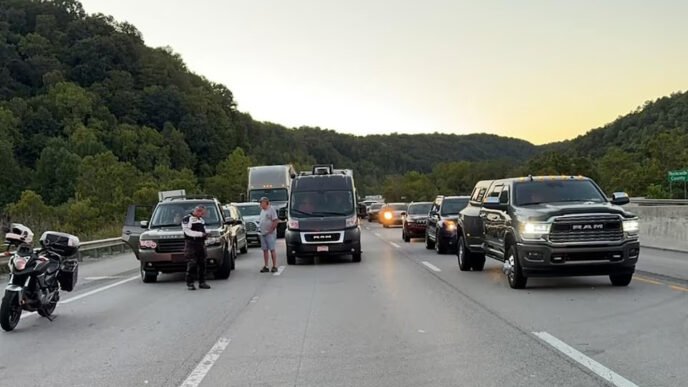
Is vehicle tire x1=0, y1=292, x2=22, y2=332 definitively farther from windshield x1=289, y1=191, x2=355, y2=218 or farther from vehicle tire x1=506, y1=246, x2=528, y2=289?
windshield x1=289, y1=191, x2=355, y2=218

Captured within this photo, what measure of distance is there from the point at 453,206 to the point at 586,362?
15.8 metres

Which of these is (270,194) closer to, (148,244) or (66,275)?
(148,244)

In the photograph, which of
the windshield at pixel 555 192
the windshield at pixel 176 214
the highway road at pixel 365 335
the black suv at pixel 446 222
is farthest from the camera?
the black suv at pixel 446 222

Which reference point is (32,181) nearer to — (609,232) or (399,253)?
(399,253)

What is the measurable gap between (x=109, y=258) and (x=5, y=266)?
6474mm

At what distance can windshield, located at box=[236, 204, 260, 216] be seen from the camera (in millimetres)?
29938

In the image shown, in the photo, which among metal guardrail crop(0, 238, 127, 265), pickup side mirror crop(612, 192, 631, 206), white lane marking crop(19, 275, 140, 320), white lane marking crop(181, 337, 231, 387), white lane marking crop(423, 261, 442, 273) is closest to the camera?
white lane marking crop(181, 337, 231, 387)

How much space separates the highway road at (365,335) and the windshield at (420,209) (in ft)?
50.9

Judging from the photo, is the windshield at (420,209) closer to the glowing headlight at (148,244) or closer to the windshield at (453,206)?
the windshield at (453,206)

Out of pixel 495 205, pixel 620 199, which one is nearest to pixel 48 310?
pixel 495 205

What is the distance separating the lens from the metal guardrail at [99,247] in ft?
76.4

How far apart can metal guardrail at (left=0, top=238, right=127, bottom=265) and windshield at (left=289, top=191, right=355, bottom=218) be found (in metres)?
7.34

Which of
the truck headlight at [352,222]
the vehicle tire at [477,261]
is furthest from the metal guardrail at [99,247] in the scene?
the vehicle tire at [477,261]

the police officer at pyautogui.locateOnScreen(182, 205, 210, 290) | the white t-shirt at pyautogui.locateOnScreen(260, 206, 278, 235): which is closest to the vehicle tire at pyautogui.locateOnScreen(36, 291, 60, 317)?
the police officer at pyautogui.locateOnScreen(182, 205, 210, 290)
